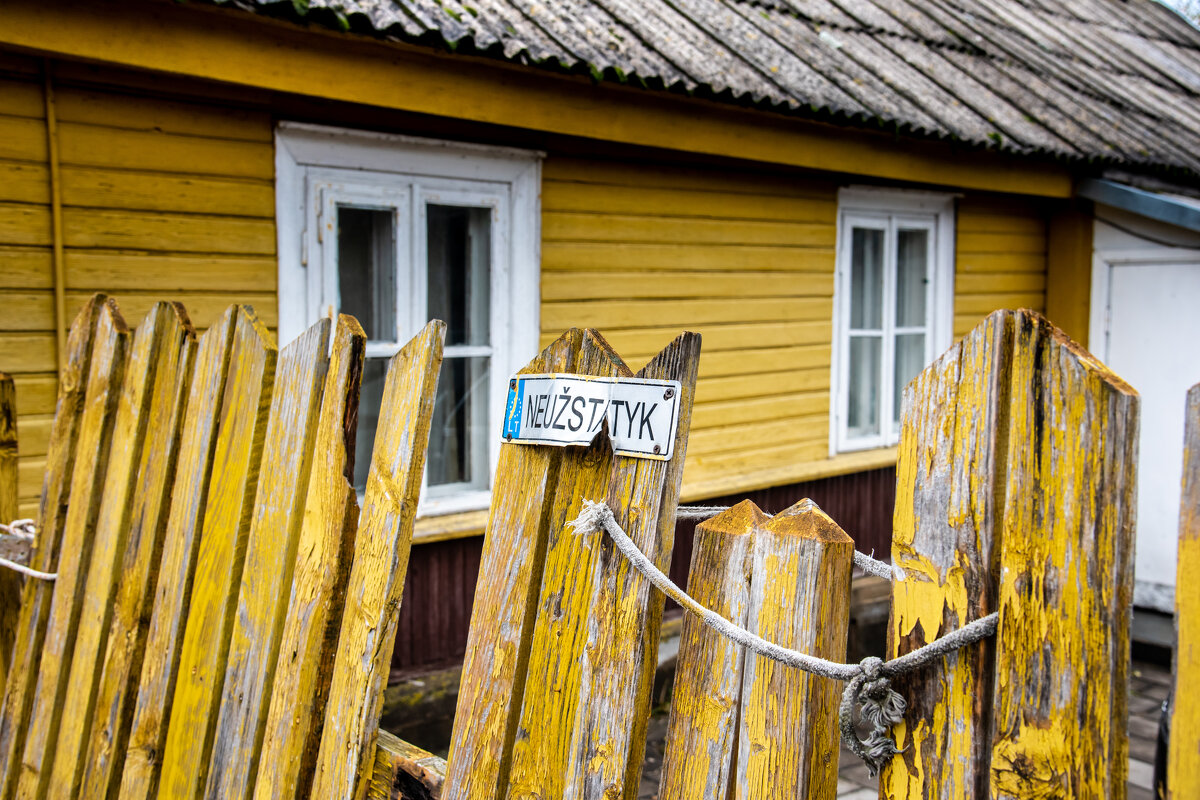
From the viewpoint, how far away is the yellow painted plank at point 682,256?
197 inches

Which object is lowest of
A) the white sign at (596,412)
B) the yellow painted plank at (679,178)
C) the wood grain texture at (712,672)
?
the wood grain texture at (712,672)

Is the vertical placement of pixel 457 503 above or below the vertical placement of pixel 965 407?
below

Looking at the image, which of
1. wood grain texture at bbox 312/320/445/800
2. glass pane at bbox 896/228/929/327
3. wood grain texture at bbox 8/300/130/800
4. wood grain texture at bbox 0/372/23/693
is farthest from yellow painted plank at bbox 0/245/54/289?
glass pane at bbox 896/228/929/327

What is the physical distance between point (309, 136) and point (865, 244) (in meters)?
3.95

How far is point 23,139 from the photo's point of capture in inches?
140

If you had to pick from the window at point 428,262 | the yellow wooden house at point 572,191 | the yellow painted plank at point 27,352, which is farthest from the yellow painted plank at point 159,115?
the yellow painted plank at point 27,352

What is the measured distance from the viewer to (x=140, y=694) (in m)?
2.03

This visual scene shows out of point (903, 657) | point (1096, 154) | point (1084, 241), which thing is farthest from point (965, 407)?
point (1084, 241)

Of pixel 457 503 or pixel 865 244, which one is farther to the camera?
pixel 865 244

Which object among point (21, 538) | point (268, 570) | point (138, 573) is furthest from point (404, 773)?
point (21, 538)

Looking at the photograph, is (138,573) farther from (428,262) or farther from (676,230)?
(676,230)

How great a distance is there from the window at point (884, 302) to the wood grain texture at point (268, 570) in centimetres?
503

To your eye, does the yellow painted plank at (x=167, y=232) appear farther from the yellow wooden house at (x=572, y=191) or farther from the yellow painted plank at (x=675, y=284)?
the yellow painted plank at (x=675, y=284)

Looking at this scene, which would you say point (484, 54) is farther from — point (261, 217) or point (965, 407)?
point (965, 407)
